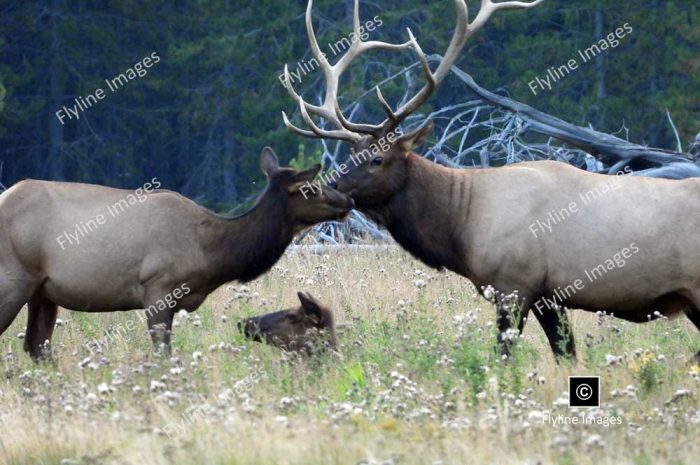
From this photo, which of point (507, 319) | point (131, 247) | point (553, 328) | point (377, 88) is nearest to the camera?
point (507, 319)

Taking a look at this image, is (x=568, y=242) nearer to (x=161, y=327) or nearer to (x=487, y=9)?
(x=487, y=9)

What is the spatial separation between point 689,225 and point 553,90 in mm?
15523

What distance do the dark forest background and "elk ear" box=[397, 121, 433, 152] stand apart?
501 inches

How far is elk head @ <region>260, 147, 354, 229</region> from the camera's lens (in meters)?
9.18

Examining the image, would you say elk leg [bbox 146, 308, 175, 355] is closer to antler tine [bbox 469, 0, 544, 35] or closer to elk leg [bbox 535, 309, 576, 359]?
elk leg [bbox 535, 309, 576, 359]

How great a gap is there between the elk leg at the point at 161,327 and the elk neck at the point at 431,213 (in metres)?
1.55

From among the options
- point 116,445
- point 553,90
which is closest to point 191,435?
point 116,445

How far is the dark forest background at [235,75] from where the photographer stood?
22938 mm

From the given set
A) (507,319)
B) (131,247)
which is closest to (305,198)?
(131,247)

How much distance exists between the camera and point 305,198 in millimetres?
9289

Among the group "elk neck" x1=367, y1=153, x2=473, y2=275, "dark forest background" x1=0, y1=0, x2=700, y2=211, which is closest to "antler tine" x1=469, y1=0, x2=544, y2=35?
"elk neck" x1=367, y1=153, x2=473, y2=275

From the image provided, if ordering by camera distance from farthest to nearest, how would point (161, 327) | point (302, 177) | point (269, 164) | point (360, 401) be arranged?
1. point (269, 164)
2. point (302, 177)
3. point (161, 327)
4. point (360, 401)

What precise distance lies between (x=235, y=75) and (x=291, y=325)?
17.8 meters

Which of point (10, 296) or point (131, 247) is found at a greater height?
point (131, 247)
